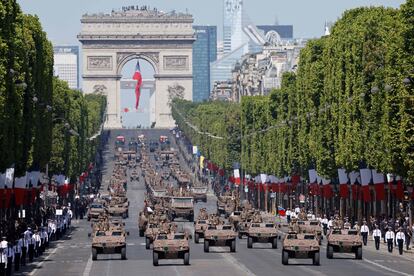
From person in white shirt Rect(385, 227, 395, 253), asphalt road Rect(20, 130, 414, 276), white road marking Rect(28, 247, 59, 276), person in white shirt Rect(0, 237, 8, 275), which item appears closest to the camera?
person in white shirt Rect(0, 237, 8, 275)

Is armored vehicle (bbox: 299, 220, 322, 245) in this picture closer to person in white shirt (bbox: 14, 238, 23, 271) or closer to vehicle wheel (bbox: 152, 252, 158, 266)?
vehicle wheel (bbox: 152, 252, 158, 266)

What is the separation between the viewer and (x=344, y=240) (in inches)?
3332

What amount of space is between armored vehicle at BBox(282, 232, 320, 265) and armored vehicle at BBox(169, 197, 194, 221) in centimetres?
6481

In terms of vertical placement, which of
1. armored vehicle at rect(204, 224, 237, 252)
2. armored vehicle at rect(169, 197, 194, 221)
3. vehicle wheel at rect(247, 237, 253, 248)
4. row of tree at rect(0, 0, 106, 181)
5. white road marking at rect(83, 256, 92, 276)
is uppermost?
row of tree at rect(0, 0, 106, 181)

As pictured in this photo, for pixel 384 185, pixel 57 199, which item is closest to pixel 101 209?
pixel 57 199

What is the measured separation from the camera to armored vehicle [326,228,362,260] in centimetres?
8462

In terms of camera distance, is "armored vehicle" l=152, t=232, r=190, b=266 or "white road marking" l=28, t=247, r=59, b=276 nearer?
"white road marking" l=28, t=247, r=59, b=276

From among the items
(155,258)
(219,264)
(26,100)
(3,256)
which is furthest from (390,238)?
(3,256)

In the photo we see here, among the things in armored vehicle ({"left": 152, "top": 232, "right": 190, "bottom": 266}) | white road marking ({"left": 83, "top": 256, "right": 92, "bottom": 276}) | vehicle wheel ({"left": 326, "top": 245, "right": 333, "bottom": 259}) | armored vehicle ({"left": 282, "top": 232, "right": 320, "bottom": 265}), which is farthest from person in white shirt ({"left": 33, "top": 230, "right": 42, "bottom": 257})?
armored vehicle ({"left": 282, "top": 232, "right": 320, "bottom": 265})

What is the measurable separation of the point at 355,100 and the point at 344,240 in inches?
1342

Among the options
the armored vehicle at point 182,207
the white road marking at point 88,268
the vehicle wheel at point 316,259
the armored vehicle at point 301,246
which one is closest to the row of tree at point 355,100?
the armored vehicle at point 301,246

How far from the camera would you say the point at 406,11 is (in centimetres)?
9206

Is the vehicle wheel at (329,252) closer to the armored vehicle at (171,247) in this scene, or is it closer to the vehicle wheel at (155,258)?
the armored vehicle at (171,247)

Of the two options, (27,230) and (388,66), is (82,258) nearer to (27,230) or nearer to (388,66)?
(27,230)
